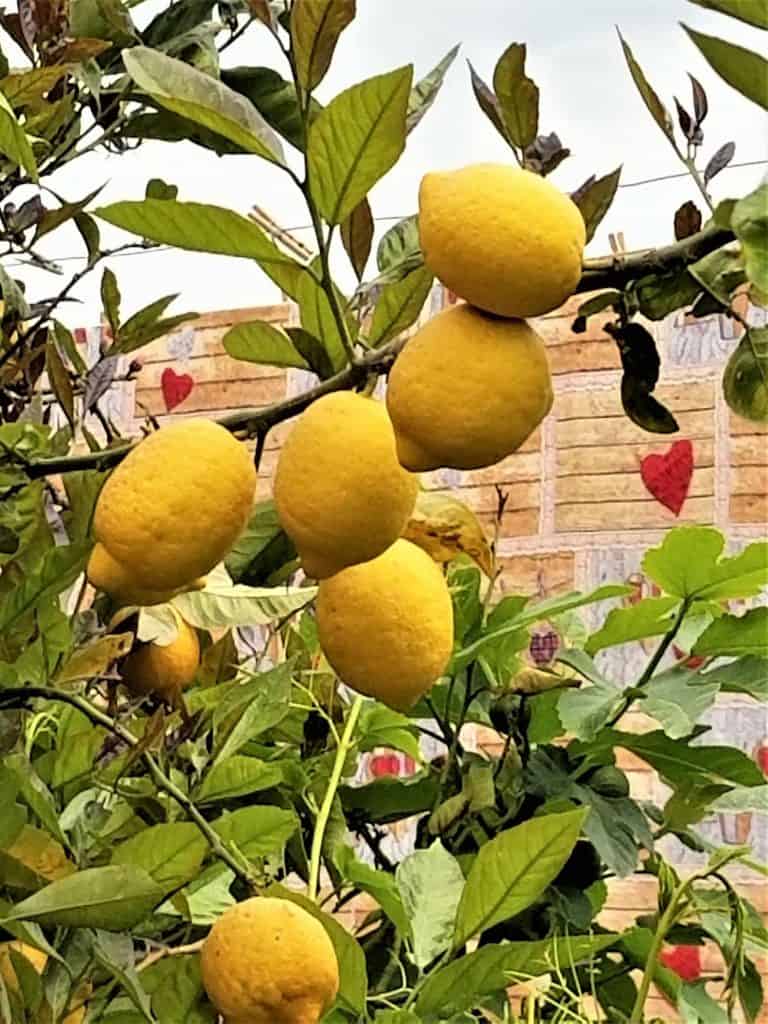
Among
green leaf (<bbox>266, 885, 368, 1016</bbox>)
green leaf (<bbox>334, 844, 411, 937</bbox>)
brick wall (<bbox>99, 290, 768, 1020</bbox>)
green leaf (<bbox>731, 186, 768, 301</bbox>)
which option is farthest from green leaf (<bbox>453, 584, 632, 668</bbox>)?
brick wall (<bbox>99, 290, 768, 1020</bbox>)

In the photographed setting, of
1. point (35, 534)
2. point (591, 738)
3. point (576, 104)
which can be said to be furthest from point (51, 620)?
point (576, 104)

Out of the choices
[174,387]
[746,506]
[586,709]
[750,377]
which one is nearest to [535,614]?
[586,709]

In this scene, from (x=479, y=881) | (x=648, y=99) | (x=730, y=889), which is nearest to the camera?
(x=648, y=99)

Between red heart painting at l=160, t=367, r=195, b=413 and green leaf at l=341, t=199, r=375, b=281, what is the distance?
7.08 ft

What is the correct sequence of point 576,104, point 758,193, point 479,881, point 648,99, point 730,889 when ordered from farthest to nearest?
1. point 576,104
2. point 730,889
3. point 479,881
4. point 648,99
5. point 758,193

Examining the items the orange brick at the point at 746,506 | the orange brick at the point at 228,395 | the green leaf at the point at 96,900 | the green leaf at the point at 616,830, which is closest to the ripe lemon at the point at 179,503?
the green leaf at the point at 96,900

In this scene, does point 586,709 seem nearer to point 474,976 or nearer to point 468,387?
point 474,976

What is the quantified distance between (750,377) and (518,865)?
251mm

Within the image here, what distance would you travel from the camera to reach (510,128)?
0.49 m

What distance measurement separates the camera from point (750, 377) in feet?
1.51

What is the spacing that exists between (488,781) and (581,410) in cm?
170

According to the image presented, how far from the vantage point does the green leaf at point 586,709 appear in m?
0.79

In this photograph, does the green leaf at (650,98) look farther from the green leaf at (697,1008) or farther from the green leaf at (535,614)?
the green leaf at (697,1008)

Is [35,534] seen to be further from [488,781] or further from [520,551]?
[520,551]
